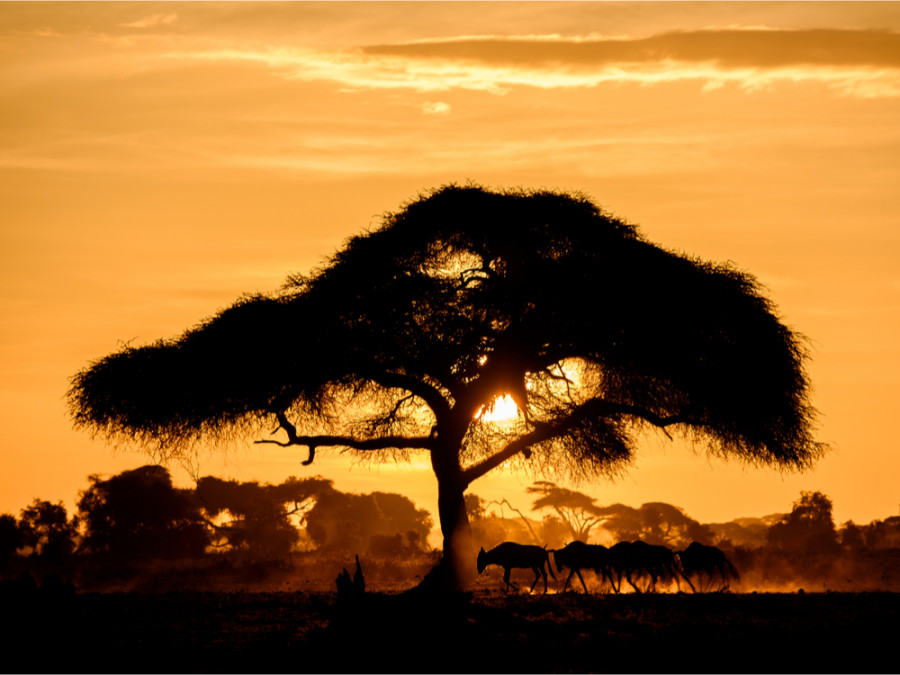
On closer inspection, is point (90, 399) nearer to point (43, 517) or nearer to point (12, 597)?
A: point (12, 597)

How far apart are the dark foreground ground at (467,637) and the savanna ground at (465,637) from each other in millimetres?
26

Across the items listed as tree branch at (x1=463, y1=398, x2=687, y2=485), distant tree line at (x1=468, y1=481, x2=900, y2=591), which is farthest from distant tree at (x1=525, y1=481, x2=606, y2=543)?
tree branch at (x1=463, y1=398, x2=687, y2=485)

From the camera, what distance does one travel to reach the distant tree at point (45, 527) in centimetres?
6750

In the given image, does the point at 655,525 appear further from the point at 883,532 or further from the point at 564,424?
the point at 564,424

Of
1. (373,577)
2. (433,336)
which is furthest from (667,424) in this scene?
(373,577)

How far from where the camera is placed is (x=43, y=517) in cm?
6800

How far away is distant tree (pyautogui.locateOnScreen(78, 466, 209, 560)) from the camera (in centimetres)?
6869

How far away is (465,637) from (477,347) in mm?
13600

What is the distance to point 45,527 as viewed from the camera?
68000 mm

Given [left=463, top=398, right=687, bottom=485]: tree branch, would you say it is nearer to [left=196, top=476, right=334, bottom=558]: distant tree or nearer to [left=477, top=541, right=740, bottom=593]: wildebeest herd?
[left=477, top=541, right=740, bottom=593]: wildebeest herd

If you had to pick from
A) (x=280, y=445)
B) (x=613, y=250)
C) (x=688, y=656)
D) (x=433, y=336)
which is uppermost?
(x=613, y=250)

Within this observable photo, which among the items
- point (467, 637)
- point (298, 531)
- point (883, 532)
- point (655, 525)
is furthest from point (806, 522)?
point (467, 637)

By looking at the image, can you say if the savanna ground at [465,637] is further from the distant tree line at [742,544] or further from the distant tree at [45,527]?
the distant tree at [45,527]

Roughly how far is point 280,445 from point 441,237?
7158mm
